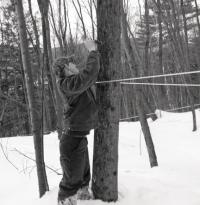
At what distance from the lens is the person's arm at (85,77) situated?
2543 mm

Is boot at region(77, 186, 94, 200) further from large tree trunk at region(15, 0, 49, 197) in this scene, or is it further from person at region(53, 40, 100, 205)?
large tree trunk at region(15, 0, 49, 197)

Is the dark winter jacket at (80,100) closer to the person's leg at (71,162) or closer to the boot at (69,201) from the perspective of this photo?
the person's leg at (71,162)

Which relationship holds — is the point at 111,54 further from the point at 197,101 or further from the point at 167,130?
Result: the point at 197,101

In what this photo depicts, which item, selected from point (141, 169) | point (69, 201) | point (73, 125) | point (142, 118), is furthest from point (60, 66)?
point (142, 118)

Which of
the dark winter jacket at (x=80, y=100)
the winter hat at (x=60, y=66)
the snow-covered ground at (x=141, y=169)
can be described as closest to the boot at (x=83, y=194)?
the snow-covered ground at (x=141, y=169)

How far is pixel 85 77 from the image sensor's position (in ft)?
8.33

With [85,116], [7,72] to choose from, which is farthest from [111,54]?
[7,72]

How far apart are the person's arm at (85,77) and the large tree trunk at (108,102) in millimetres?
209

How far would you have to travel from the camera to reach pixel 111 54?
2766 millimetres

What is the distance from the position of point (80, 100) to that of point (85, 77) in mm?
261

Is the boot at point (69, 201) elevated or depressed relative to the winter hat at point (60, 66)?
depressed

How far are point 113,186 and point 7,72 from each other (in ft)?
71.3

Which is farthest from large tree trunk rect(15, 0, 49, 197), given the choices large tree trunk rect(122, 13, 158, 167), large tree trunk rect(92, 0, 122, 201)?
large tree trunk rect(122, 13, 158, 167)

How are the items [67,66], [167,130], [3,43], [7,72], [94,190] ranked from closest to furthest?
[67,66] → [94,190] → [167,130] → [3,43] → [7,72]
